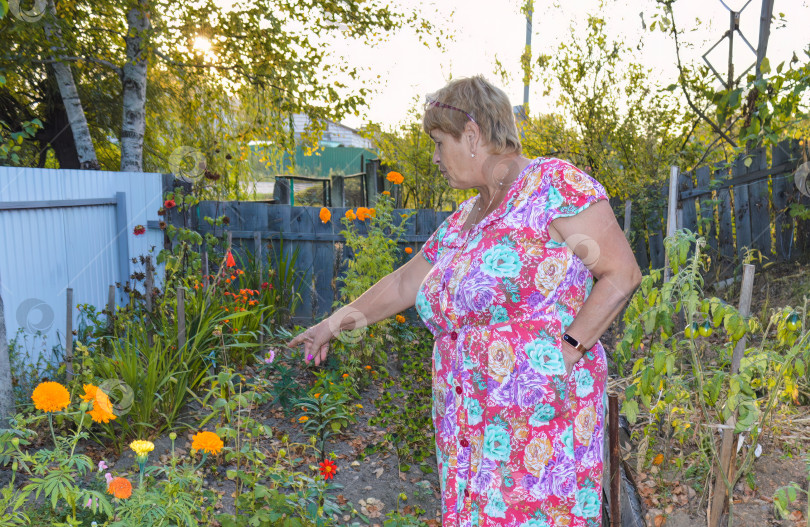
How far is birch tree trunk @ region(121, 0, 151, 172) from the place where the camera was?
7.01 m

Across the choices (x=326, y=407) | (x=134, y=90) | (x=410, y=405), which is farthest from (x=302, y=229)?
(x=326, y=407)

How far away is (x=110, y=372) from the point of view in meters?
3.36

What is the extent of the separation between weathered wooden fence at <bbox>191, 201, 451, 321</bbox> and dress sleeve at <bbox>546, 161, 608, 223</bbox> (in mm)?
5160

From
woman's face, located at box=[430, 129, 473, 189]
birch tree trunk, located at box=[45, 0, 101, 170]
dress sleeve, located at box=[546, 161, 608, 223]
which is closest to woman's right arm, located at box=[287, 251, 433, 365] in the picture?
woman's face, located at box=[430, 129, 473, 189]

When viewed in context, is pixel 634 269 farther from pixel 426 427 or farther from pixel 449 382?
pixel 426 427

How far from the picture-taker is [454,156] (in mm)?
1839

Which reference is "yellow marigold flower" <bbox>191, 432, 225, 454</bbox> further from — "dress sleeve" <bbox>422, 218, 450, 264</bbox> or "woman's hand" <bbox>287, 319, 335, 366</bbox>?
"dress sleeve" <bbox>422, 218, 450, 264</bbox>

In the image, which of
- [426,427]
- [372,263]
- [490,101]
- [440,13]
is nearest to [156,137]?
[440,13]

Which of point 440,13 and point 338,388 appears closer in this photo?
point 338,388

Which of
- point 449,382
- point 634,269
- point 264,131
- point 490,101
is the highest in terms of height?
point 264,131

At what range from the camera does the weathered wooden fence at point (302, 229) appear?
6.86 meters

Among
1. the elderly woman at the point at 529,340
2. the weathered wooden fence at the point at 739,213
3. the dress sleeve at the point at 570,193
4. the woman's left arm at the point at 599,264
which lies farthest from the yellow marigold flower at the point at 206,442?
the weathered wooden fence at the point at 739,213

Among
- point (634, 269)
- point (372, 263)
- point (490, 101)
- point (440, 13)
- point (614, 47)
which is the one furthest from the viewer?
point (440, 13)

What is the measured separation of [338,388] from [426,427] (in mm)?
507
